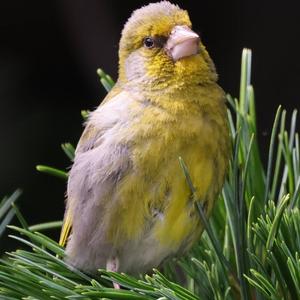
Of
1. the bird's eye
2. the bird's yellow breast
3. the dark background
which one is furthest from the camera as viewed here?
the dark background

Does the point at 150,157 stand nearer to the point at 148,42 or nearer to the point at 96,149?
the point at 96,149

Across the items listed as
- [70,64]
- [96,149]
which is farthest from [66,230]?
[70,64]

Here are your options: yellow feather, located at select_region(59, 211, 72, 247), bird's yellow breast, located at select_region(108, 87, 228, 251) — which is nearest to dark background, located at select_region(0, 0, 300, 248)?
yellow feather, located at select_region(59, 211, 72, 247)

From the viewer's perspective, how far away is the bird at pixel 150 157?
1.41 m

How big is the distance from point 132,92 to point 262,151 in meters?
0.93

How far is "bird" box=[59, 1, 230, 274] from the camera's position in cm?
141

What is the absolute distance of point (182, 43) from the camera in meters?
1.45

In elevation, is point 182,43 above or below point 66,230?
above

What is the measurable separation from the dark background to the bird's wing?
0.74 m

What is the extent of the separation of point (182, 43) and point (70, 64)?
1048mm

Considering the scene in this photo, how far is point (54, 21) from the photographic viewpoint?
244cm

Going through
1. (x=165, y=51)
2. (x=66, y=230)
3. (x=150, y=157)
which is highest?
(x=165, y=51)

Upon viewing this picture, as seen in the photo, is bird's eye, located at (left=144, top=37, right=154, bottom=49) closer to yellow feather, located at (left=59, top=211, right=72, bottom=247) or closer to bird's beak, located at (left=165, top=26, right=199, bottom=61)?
bird's beak, located at (left=165, top=26, right=199, bottom=61)

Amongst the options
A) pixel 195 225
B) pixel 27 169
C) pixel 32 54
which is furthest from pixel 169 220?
pixel 32 54
